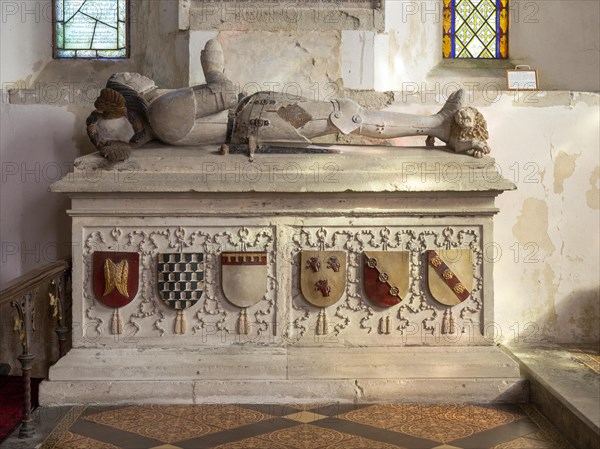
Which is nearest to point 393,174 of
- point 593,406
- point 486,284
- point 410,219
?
point 410,219

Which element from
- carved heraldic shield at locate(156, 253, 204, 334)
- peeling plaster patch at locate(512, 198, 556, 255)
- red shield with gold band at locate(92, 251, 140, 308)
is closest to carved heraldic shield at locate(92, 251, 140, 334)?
red shield with gold band at locate(92, 251, 140, 308)

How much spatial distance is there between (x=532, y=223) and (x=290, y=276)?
1798 mm

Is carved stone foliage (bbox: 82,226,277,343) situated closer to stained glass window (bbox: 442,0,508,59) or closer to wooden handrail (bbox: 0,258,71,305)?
wooden handrail (bbox: 0,258,71,305)

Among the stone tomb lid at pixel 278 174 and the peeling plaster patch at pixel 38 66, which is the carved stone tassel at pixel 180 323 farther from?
the peeling plaster patch at pixel 38 66

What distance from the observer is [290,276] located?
17.4ft

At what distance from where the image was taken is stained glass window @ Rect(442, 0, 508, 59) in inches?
276

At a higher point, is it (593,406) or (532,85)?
(532,85)

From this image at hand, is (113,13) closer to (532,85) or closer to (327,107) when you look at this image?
(327,107)

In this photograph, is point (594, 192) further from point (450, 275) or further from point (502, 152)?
point (450, 275)

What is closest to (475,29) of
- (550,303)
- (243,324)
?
(550,303)

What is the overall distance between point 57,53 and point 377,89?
90.9 inches

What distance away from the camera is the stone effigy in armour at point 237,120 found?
211 inches

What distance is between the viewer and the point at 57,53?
6.83 meters

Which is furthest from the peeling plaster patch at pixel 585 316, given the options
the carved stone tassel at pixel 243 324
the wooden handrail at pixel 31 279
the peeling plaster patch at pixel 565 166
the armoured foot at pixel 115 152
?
the wooden handrail at pixel 31 279
